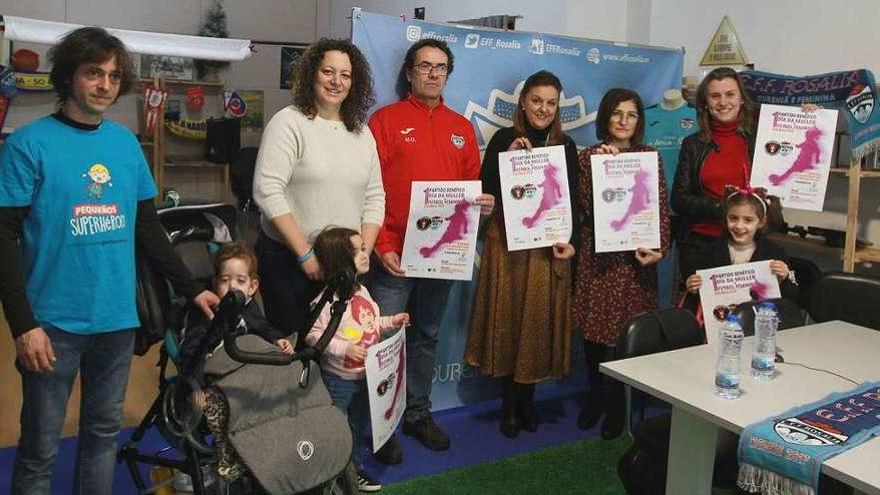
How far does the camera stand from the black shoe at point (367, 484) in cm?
295

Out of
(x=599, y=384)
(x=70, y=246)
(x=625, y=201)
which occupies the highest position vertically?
(x=625, y=201)

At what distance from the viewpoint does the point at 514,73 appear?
3.72 m

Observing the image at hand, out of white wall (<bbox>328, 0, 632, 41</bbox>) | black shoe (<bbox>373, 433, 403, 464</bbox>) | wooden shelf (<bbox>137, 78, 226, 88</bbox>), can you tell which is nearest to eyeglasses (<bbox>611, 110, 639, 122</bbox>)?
black shoe (<bbox>373, 433, 403, 464</bbox>)

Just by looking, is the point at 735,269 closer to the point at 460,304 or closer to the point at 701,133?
the point at 701,133

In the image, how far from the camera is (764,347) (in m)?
2.27

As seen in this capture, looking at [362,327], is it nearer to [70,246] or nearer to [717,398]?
[70,246]

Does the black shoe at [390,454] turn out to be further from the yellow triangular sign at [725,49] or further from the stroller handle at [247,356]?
the yellow triangular sign at [725,49]

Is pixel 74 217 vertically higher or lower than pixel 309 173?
lower

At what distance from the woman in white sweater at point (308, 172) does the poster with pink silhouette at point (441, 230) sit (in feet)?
1.42

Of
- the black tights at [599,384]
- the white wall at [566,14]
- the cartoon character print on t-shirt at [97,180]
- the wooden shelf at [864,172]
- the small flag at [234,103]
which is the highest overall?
the white wall at [566,14]

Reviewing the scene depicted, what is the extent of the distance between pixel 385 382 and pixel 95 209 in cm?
110

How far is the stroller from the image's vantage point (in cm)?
204

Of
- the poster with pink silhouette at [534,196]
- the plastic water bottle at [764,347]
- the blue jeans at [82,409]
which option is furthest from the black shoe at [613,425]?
the blue jeans at [82,409]

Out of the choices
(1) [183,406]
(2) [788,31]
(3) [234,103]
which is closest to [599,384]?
(1) [183,406]
